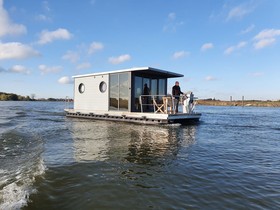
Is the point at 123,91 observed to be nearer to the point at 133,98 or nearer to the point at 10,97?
the point at 133,98

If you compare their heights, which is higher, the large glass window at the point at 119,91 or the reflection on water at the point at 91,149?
the large glass window at the point at 119,91

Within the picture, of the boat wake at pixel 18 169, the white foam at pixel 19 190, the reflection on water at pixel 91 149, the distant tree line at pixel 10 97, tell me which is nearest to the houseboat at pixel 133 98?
the reflection on water at pixel 91 149

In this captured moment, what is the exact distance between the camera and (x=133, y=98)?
651 inches

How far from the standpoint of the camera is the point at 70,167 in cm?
595

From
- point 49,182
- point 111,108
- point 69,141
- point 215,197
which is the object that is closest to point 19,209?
point 49,182

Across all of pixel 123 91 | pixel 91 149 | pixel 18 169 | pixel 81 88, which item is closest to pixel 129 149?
pixel 91 149

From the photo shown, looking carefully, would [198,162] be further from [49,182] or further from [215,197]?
[49,182]

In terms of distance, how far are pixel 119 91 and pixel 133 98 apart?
1218 mm

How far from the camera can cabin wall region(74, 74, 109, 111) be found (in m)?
18.3

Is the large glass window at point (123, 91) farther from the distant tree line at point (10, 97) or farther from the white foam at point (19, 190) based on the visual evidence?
the distant tree line at point (10, 97)

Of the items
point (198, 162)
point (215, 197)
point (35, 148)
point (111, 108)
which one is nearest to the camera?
point (215, 197)

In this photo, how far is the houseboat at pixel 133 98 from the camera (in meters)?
15.5

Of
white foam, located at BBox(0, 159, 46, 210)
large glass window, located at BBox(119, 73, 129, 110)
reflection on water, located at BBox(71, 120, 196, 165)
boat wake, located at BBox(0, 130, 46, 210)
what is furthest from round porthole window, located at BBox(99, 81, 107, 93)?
white foam, located at BBox(0, 159, 46, 210)

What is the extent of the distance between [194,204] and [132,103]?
12.7m
